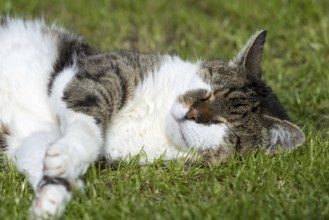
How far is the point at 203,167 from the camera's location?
3410 mm

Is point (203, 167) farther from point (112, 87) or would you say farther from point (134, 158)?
point (112, 87)

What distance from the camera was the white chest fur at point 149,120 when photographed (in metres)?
3.44

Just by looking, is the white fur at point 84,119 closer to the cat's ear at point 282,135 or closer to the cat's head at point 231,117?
the cat's head at point 231,117

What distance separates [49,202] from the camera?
8.87ft

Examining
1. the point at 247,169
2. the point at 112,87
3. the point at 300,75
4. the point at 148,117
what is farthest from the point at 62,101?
the point at 300,75

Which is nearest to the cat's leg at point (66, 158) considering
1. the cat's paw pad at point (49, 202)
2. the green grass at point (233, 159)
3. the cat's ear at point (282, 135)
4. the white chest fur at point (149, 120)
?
the cat's paw pad at point (49, 202)

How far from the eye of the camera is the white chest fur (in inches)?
135

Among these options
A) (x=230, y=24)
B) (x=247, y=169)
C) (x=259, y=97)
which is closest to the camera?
(x=247, y=169)

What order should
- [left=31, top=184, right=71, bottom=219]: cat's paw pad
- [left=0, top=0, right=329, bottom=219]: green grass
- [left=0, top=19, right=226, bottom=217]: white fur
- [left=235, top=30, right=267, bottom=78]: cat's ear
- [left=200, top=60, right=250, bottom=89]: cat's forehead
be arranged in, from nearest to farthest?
[left=31, top=184, right=71, bottom=219]: cat's paw pad < [left=0, top=0, right=329, bottom=219]: green grass < [left=0, top=19, right=226, bottom=217]: white fur < [left=200, top=60, right=250, bottom=89]: cat's forehead < [left=235, top=30, right=267, bottom=78]: cat's ear

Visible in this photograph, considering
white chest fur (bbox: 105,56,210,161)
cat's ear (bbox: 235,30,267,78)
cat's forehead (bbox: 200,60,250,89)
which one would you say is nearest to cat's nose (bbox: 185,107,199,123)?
white chest fur (bbox: 105,56,210,161)

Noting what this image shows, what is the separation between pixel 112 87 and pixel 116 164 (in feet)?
1.63

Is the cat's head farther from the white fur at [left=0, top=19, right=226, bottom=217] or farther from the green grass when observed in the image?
the green grass

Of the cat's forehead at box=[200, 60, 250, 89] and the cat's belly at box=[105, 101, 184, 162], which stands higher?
the cat's forehead at box=[200, 60, 250, 89]

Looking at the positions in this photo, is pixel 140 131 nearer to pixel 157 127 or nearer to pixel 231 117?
pixel 157 127
